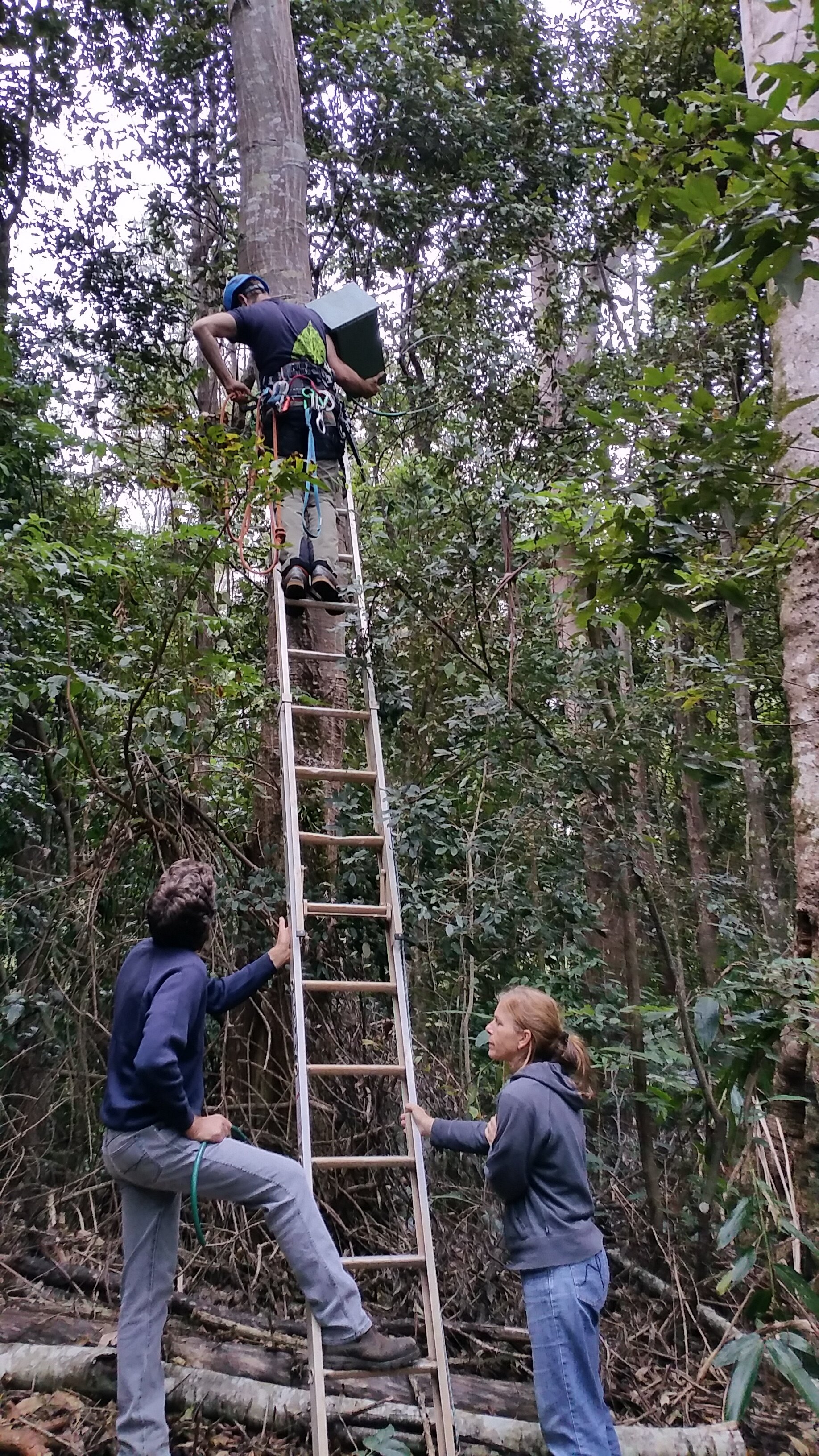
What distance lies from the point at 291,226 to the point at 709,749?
3273 mm

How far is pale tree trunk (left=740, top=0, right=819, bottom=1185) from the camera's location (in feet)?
8.94

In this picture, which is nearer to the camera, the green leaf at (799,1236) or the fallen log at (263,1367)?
the green leaf at (799,1236)

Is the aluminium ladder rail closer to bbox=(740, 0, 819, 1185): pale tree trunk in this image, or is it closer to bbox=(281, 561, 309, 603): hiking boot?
→ bbox=(281, 561, 309, 603): hiking boot

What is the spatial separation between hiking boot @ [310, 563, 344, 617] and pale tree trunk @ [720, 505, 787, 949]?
172 cm

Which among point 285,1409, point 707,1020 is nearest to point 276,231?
point 707,1020

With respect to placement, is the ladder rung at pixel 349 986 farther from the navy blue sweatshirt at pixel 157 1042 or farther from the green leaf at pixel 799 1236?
the green leaf at pixel 799 1236

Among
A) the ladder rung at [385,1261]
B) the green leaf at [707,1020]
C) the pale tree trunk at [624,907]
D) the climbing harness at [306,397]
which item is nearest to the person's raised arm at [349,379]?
the climbing harness at [306,397]

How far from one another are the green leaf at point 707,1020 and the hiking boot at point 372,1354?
43.9 inches

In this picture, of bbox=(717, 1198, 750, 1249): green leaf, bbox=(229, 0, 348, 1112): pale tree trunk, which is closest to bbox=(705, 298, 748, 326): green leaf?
bbox=(229, 0, 348, 1112): pale tree trunk

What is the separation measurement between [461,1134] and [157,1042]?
836 millimetres

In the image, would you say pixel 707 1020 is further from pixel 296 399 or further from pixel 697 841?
pixel 697 841

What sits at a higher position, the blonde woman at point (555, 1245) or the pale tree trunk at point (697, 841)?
the pale tree trunk at point (697, 841)

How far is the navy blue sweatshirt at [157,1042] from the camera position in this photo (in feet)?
7.29

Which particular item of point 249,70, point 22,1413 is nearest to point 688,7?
point 249,70
